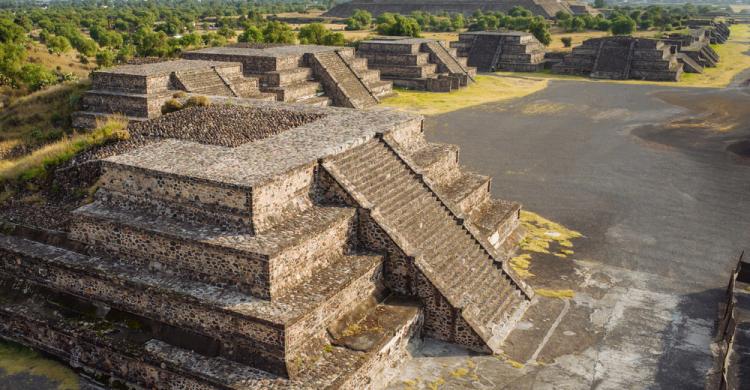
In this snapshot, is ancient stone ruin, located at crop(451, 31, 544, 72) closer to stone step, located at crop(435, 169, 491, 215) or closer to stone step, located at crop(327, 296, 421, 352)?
stone step, located at crop(435, 169, 491, 215)

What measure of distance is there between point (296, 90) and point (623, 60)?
3973 cm

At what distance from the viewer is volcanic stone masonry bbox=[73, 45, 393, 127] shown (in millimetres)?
27344

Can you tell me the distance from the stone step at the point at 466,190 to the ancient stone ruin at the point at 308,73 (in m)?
18.4

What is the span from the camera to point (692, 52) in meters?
69.3

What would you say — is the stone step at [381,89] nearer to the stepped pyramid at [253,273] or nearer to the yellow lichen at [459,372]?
the stepped pyramid at [253,273]

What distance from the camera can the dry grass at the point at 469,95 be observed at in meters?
43.5

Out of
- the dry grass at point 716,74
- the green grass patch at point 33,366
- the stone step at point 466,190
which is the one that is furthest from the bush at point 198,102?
the dry grass at point 716,74

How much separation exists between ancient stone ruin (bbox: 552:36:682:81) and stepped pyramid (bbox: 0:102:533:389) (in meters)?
51.2

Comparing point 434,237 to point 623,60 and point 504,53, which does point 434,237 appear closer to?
point 623,60

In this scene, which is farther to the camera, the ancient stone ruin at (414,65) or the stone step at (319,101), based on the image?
the ancient stone ruin at (414,65)

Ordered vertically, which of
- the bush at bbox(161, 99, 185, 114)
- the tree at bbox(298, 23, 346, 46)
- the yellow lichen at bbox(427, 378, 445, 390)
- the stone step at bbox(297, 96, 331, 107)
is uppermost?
the tree at bbox(298, 23, 346, 46)

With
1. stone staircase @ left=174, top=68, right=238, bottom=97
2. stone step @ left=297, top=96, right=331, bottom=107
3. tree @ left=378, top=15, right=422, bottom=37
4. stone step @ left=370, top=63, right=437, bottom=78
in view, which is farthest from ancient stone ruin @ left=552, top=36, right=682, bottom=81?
stone staircase @ left=174, top=68, right=238, bottom=97

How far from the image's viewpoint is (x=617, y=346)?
1409cm

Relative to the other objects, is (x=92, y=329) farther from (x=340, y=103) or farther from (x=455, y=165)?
(x=340, y=103)
